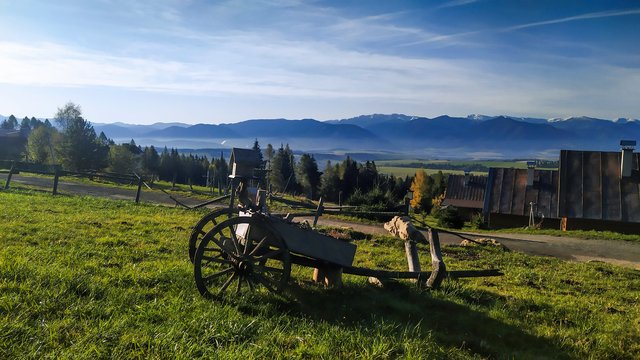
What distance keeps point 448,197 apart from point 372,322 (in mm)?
61625

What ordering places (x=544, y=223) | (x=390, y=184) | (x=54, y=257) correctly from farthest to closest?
(x=390, y=184)
(x=544, y=223)
(x=54, y=257)

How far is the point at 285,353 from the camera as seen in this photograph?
203 inches

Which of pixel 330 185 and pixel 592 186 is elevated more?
pixel 592 186

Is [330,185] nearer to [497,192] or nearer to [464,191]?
[464,191]

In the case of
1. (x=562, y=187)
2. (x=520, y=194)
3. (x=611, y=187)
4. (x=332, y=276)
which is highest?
(x=611, y=187)

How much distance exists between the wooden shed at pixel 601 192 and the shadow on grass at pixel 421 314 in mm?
26396

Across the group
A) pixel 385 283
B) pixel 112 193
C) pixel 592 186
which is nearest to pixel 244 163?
pixel 385 283

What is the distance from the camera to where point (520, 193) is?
4006 centimetres

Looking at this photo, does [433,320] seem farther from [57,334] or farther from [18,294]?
[18,294]

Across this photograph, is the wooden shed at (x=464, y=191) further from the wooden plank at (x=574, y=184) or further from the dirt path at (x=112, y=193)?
the dirt path at (x=112, y=193)

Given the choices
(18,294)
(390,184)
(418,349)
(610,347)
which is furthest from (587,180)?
(390,184)

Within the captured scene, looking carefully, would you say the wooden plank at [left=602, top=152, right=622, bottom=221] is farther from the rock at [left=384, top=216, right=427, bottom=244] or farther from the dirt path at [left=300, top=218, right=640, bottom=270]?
the rock at [left=384, top=216, right=427, bottom=244]

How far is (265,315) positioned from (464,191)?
62483 millimetres

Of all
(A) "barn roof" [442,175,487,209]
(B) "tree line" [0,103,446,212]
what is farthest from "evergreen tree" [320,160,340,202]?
(A) "barn roof" [442,175,487,209]
